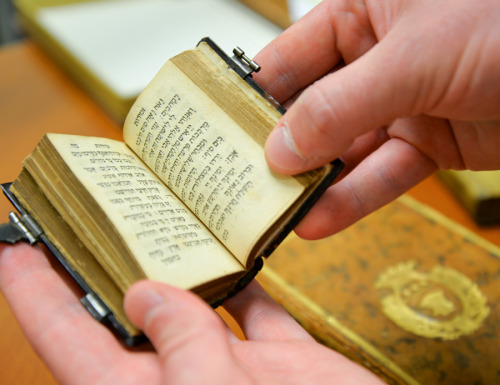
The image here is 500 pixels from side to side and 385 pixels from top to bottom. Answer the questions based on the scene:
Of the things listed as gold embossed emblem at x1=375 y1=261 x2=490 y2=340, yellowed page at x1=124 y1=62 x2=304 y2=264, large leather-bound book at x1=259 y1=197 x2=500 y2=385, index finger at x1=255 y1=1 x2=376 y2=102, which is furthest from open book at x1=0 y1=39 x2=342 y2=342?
gold embossed emblem at x1=375 y1=261 x2=490 y2=340

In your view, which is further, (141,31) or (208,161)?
(141,31)

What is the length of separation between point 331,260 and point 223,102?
0.54 metres

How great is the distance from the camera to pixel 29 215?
30.6 inches

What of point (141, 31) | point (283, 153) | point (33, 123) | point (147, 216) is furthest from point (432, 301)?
point (141, 31)

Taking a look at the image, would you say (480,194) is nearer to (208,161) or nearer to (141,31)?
(208,161)

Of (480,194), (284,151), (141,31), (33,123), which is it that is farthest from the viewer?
(141,31)

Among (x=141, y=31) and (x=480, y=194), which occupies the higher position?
(x=141, y=31)

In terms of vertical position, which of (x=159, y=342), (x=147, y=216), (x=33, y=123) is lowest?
(x=159, y=342)

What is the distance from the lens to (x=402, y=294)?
1.07m

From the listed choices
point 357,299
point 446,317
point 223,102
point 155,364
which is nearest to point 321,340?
point 357,299

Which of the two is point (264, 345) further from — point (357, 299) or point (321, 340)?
point (357, 299)

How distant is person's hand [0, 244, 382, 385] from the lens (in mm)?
588

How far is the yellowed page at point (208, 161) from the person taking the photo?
72 centimetres

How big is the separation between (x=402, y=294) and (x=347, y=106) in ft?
1.95
